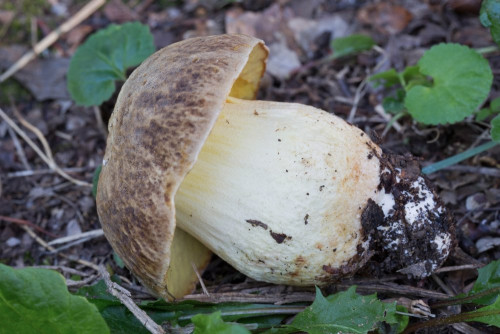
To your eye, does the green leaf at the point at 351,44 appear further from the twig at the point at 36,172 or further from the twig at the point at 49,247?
the twig at the point at 49,247

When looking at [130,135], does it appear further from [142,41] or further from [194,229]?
[142,41]

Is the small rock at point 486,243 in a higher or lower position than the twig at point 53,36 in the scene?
lower

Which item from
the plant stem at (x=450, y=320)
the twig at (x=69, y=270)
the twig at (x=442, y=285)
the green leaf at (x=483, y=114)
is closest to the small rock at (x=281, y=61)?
the green leaf at (x=483, y=114)

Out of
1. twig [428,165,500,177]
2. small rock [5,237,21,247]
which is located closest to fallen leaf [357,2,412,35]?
twig [428,165,500,177]

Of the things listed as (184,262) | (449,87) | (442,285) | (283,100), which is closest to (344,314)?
(442,285)

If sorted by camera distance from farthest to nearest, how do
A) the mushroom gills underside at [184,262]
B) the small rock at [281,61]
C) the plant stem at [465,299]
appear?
the small rock at [281,61]
the mushroom gills underside at [184,262]
the plant stem at [465,299]

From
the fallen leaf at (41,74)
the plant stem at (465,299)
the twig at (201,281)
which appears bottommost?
the plant stem at (465,299)

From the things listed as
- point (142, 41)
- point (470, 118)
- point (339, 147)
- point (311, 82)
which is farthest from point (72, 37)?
point (470, 118)
